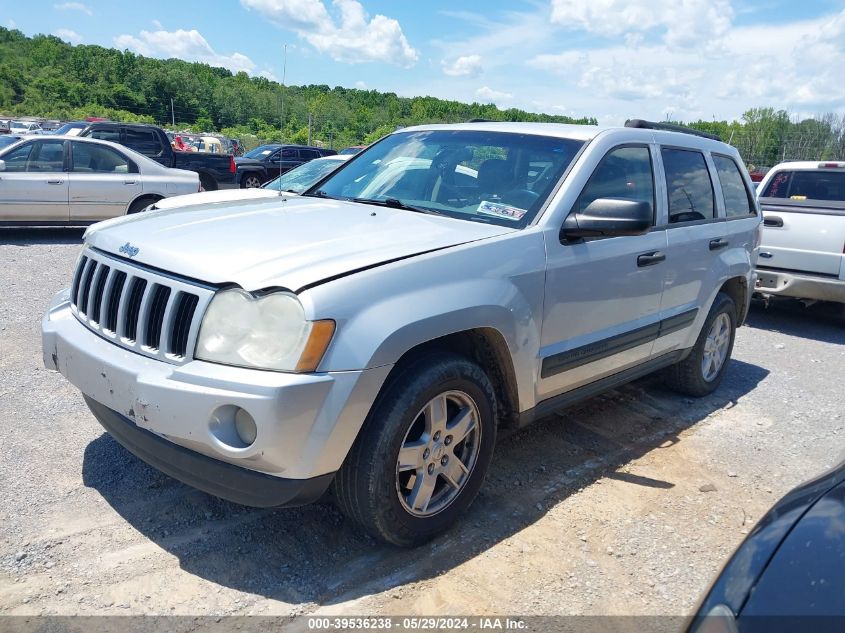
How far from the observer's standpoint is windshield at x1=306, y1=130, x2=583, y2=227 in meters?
3.57

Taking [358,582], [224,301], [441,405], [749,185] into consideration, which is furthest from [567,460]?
[749,185]

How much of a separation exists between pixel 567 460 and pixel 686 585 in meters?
1.17

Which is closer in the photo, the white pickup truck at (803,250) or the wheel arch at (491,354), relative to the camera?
the wheel arch at (491,354)

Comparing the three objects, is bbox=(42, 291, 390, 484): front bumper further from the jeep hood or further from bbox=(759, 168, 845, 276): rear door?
bbox=(759, 168, 845, 276): rear door

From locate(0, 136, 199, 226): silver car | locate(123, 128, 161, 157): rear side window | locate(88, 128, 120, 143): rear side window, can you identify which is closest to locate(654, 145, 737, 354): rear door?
locate(0, 136, 199, 226): silver car

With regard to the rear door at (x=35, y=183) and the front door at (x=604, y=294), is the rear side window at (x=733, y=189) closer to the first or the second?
the front door at (x=604, y=294)

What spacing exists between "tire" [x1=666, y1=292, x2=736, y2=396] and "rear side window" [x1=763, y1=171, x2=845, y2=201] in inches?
157

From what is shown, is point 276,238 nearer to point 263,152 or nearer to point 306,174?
point 306,174

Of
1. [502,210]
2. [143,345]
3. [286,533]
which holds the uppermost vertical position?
[502,210]

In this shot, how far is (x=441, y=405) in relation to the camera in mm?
2939

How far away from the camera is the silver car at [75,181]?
9742mm

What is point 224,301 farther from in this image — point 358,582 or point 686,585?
point 686,585

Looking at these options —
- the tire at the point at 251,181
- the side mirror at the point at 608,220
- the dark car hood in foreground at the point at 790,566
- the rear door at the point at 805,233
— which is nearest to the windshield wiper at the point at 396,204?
the side mirror at the point at 608,220

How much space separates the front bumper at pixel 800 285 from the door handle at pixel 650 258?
4205 mm
